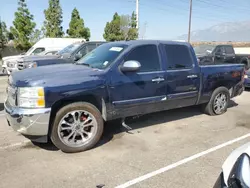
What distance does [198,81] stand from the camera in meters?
5.91

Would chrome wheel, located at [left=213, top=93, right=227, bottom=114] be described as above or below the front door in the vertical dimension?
below

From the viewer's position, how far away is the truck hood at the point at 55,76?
4.06 m

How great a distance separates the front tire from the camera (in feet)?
13.8

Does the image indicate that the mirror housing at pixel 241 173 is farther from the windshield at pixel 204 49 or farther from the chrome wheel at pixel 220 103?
the windshield at pixel 204 49

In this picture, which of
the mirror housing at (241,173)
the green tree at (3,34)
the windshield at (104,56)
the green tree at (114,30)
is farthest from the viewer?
the green tree at (114,30)

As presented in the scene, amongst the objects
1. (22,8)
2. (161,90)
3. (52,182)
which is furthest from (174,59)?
(22,8)

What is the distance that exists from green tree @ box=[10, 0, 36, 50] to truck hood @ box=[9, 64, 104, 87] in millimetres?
29340

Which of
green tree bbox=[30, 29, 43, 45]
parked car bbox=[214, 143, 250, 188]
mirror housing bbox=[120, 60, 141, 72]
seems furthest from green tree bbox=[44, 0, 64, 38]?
parked car bbox=[214, 143, 250, 188]

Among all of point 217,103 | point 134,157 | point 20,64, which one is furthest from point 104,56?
point 20,64

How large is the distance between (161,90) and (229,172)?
3.29 meters

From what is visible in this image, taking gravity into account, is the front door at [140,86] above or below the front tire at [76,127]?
above

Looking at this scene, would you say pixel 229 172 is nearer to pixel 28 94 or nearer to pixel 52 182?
pixel 52 182

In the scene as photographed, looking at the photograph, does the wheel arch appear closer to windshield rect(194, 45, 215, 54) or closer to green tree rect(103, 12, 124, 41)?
windshield rect(194, 45, 215, 54)

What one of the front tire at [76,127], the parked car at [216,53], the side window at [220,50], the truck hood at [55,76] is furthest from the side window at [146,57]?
the side window at [220,50]
